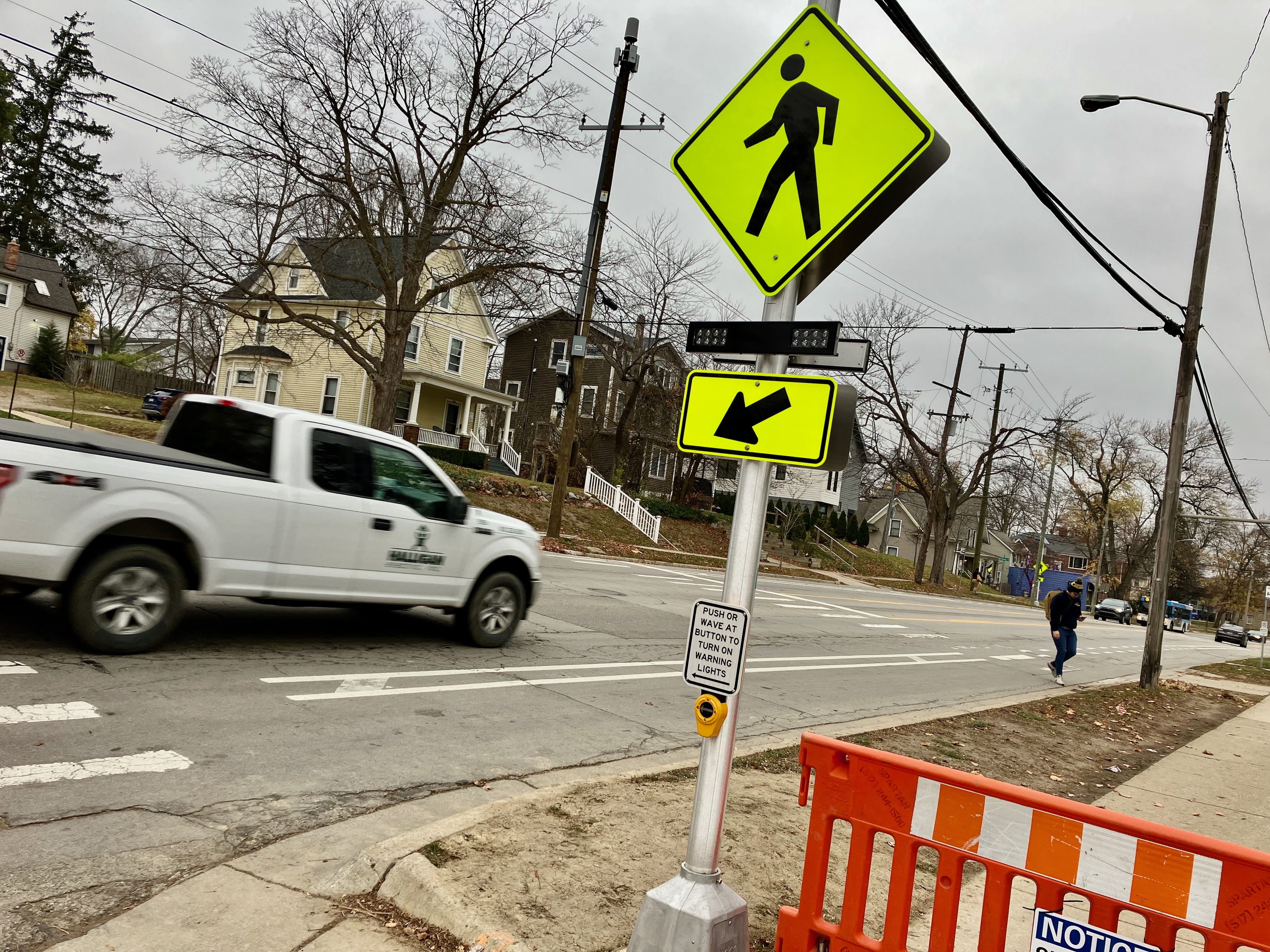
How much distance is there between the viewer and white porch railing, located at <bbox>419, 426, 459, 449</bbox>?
39.3 metres

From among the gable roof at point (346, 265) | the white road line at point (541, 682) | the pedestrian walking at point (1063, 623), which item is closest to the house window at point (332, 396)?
the gable roof at point (346, 265)

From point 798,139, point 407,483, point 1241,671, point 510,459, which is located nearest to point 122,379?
point 510,459

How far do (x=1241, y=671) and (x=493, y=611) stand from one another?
77.8 feet

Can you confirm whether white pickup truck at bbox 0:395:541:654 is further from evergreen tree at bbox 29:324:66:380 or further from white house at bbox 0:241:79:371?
white house at bbox 0:241:79:371

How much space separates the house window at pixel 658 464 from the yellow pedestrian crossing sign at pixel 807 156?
158ft

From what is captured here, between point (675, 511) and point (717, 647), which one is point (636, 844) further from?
point (675, 511)

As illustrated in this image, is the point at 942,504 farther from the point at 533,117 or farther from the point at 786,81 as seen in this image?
the point at 786,81

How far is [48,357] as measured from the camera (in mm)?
46375

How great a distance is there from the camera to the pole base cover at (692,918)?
3.00 meters

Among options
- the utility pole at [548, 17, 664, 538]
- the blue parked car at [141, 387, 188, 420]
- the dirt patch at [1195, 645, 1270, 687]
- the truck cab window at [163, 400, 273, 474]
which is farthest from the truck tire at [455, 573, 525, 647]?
the blue parked car at [141, 387, 188, 420]

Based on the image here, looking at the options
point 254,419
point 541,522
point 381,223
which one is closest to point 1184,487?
point 541,522

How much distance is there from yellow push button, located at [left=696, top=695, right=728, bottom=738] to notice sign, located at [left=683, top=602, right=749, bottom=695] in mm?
39

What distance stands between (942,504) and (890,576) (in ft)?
15.5

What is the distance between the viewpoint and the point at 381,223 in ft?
89.0
